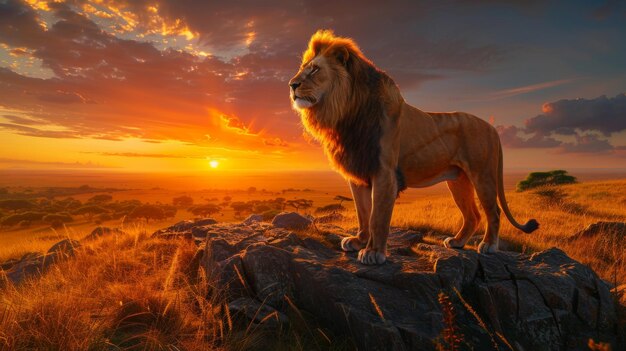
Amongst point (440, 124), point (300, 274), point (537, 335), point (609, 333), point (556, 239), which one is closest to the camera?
point (537, 335)

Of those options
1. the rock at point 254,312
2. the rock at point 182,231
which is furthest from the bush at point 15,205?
→ the rock at point 254,312

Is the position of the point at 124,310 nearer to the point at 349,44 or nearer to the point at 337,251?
the point at 337,251

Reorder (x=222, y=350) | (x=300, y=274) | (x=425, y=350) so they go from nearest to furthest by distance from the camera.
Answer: (x=425, y=350), (x=222, y=350), (x=300, y=274)

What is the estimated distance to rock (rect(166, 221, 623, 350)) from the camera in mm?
3920

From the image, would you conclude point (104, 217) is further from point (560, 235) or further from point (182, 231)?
point (560, 235)

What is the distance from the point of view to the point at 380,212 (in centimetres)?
472

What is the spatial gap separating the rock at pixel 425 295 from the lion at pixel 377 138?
532mm

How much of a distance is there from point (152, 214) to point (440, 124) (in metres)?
47.5

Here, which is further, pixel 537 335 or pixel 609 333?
pixel 609 333

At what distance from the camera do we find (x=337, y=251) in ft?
18.8

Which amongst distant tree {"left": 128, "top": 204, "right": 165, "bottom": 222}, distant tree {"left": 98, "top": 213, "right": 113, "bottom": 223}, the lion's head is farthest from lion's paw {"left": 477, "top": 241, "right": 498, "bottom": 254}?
distant tree {"left": 98, "top": 213, "right": 113, "bottom": 223}

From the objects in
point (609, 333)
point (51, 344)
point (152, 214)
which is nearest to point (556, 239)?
point (609, 333)

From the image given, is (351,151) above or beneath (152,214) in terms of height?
above

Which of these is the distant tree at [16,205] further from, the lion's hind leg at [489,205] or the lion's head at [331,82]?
the lion's hind leg at [489,205]
